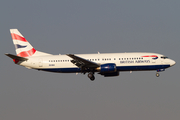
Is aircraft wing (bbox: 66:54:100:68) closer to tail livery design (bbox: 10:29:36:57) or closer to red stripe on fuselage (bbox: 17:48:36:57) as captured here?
red stripe on fuselage (bbox: 17:48:36:57)

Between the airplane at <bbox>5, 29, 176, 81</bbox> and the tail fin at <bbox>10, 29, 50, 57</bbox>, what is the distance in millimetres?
2135

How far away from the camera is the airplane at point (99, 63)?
59156 mm

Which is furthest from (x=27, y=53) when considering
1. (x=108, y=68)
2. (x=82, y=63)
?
(x=108, y=68)

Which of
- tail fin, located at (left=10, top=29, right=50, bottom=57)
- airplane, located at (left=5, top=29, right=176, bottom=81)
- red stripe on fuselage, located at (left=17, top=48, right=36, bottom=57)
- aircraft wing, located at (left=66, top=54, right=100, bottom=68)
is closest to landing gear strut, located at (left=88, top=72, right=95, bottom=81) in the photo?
airplane, located at (left=5, top=29, right=176, bottom=81)

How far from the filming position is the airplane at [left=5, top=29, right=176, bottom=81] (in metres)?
59.2

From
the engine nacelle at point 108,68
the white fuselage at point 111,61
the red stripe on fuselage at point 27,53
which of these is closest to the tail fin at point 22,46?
the red stripe on fuselage at point 27,53

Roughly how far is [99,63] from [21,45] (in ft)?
55.2

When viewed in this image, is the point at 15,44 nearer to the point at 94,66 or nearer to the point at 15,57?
the point at 15,57

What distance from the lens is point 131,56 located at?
5969 cm

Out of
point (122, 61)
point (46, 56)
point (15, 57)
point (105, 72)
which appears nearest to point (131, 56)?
point (122, 61)

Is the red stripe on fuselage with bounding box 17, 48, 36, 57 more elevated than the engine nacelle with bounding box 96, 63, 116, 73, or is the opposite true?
the red stripe on fuselage with bounding box 17, 48, 36, 57

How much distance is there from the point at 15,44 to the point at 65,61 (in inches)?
475

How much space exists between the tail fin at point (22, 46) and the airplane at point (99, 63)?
2135mm

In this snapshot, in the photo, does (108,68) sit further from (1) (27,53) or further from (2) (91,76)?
(1) (27,53)
